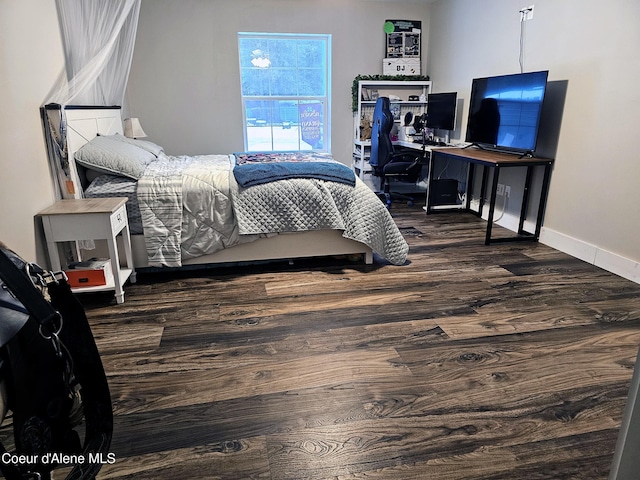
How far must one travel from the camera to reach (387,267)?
310cm

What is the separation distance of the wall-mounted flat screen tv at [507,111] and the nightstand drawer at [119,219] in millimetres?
3198

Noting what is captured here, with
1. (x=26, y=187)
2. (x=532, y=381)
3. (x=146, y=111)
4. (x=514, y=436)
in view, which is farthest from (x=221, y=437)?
(x=146, y=111)

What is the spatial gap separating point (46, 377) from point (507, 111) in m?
3.98

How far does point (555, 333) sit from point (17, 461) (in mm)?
2302

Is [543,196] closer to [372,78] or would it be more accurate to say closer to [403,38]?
[372,78]

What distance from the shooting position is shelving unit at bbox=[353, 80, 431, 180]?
544cm

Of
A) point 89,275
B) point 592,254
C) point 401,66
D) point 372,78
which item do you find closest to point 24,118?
point 89,275

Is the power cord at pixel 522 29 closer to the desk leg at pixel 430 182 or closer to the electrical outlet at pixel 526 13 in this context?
the electrical outlet at pixel 526 13

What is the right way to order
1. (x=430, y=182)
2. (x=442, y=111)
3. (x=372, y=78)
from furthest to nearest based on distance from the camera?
(x=372, y=78) < (x=442, y=111) < (x=430, y=182)

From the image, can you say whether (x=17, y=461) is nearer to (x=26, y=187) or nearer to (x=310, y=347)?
(x=310, y=347)

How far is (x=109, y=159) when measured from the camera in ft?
9.20

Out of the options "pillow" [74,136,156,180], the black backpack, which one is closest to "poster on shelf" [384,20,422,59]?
"pillow" [74,136,156,180]

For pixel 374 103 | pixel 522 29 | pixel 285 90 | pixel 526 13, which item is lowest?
pixel 374 103

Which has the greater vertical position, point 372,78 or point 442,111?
point 372,78
